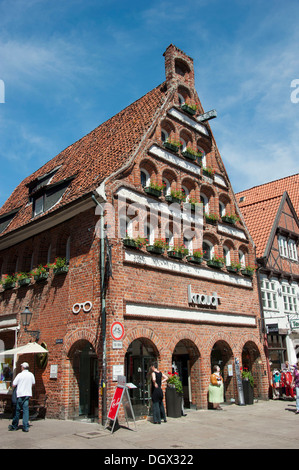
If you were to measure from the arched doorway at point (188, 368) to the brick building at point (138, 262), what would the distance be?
47 millimetres

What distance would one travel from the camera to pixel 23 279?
661 inches

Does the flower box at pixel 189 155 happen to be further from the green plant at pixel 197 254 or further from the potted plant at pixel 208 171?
the green plant at pixel 197 254

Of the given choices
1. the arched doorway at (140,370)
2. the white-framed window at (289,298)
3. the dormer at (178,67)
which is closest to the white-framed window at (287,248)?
the white-framed window at (289,298)

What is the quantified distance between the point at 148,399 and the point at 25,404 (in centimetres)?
428

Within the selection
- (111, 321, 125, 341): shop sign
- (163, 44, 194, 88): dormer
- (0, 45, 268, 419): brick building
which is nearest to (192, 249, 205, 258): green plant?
(0, 45, 268, 419): brick building

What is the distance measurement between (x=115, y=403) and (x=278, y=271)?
14455 millimetres

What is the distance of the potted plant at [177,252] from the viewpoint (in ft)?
50.5

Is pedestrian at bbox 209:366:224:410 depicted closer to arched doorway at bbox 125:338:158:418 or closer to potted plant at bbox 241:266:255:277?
arched doorway at bbox 125:338:158:418

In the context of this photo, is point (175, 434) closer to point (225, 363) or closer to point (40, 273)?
point (225, 363)

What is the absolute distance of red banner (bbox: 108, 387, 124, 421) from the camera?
35.8ft

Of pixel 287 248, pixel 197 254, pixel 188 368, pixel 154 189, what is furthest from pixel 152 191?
pixel 287 248

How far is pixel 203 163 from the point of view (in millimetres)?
19922
